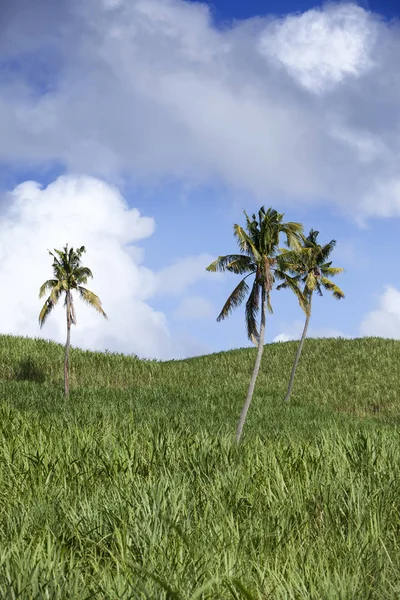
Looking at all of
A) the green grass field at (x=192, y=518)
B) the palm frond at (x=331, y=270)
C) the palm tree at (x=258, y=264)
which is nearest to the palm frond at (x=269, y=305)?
the palm tree at (x=258, y=264)

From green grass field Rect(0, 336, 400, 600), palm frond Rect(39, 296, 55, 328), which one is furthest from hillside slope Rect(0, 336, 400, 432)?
green grass field Rect(0, 336, 400, 600)

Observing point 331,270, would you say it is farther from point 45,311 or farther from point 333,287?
point 45,311

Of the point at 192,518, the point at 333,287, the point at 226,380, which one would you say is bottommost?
the point at 192,518

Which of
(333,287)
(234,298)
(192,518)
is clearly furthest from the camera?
(333,287)

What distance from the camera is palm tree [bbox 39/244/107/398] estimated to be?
30.2 metres

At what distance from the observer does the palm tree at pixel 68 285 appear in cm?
3016

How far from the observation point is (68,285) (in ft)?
101

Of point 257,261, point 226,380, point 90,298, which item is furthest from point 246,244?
point 226,380

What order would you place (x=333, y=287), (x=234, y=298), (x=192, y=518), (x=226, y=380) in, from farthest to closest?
(x=226, y=380) < (x=333, y=287) < (x=234, y=298) < (x=192, y=518)

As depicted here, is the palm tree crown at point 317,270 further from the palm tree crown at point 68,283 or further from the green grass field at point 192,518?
the green grass field at point 192,518

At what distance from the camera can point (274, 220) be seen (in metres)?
21.1

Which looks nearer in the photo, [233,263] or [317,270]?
[233,263]

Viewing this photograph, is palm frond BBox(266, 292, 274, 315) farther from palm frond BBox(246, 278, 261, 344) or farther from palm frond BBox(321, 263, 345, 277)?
palm frond BBox(321, 263, 345, 277)

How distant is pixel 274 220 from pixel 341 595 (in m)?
18.4
